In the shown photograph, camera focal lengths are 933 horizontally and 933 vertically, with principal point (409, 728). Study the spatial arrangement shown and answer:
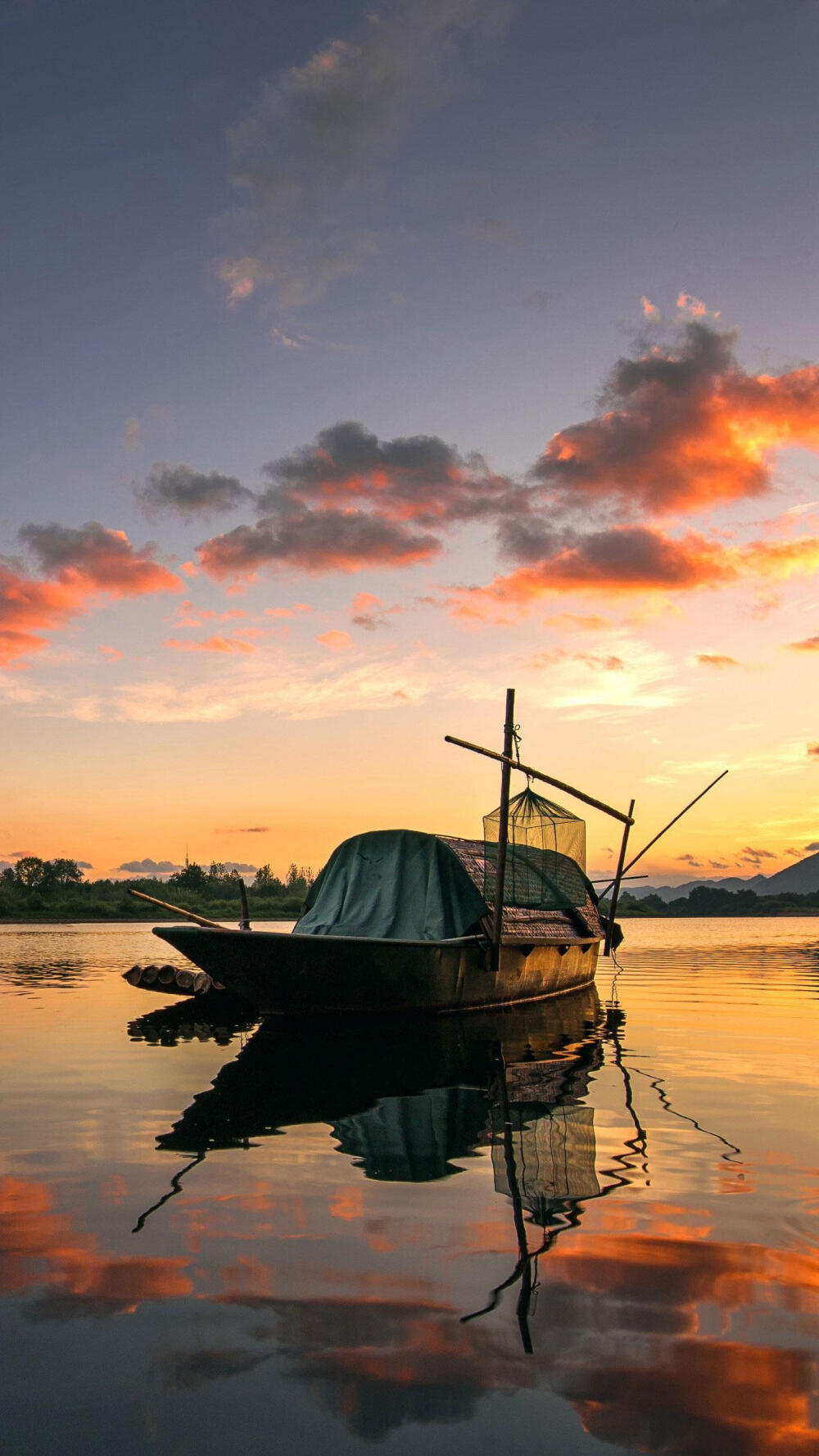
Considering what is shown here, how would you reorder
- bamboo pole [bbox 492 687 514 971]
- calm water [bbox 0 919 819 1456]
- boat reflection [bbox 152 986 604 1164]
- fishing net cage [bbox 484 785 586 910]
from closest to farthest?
calm water [bbox 0 919 819 1456] → boat reflection [bbox 152 986 604 1164] → bamboo pole [bbox 492 687 514 971] → fishing net cage [bbox 484 785 586 910]

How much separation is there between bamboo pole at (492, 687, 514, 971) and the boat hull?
1.43 feet

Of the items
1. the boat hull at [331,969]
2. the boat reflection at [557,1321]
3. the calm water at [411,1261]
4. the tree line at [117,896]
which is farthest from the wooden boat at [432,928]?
the tree line at [117,896]

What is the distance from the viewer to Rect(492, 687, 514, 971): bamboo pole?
1700cm

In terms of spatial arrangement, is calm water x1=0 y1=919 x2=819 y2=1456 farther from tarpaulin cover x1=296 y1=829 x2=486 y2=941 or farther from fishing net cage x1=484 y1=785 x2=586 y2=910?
fishing net cage x1=484 y1=785 x2=586 y2=910

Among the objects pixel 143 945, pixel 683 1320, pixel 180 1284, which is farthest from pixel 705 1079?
pixel 143 945

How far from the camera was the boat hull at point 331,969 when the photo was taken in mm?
14961

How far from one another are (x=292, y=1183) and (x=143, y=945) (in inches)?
1931

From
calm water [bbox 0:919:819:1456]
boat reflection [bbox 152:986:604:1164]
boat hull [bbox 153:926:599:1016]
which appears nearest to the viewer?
calm water [bbox 0:919:819:1456]

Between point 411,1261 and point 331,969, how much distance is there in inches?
407

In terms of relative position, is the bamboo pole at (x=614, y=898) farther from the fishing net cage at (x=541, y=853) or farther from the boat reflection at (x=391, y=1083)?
the boat reflection at (x=391, y=1083)

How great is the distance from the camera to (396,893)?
1820cm

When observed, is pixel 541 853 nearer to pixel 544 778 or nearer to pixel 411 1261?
pixel 544 778

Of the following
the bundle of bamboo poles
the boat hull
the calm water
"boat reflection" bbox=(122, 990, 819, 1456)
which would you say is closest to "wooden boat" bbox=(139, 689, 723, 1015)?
the boat hull

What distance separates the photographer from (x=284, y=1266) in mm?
4934
